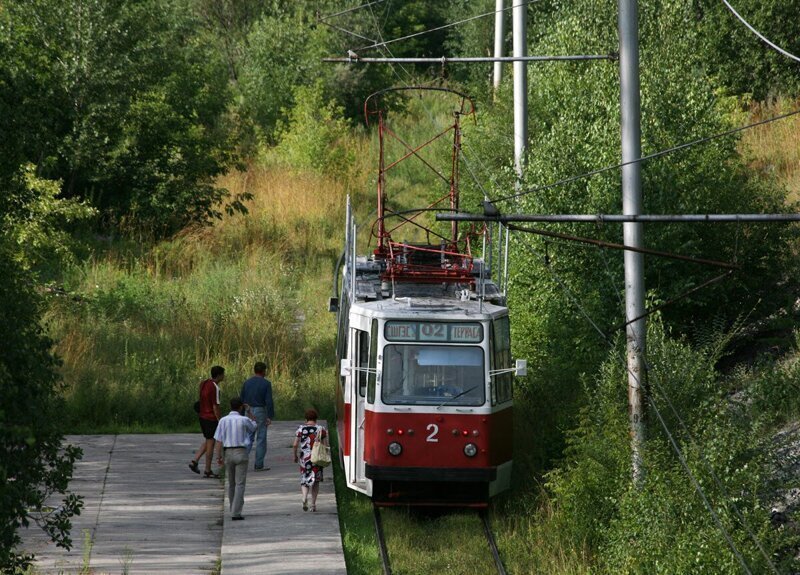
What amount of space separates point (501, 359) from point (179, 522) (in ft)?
14.8

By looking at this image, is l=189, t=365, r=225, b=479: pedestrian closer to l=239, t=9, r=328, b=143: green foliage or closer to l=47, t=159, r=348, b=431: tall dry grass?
l=47, t=159, r=348, b=431: tall dry grass

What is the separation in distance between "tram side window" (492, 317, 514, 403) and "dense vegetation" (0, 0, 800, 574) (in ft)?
2.96

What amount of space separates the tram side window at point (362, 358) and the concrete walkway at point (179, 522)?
1.75 m

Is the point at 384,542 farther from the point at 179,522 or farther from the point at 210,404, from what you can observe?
the point at 210,404

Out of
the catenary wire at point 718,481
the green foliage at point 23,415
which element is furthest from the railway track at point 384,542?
the green foliage at point 23,415

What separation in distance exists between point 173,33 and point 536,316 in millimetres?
17259

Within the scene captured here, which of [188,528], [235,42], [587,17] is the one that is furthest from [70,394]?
[235,42]

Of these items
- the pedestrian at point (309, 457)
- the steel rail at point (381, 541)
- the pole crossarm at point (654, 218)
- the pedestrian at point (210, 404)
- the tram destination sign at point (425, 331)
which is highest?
the pole crossarm at point (654, 218)

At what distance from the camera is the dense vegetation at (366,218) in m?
14.2

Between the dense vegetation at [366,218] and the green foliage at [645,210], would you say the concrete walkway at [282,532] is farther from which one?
the green foliage at [645,210]

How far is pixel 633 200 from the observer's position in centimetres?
1540

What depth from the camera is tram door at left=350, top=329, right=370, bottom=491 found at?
1764 cm

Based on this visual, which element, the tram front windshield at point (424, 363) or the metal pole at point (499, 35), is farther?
the metal pole at point (499, 35)

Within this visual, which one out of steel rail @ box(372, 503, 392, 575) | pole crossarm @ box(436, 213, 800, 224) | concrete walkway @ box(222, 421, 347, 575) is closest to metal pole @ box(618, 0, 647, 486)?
pole crossarm @ box(436, 213, 800, 224)
